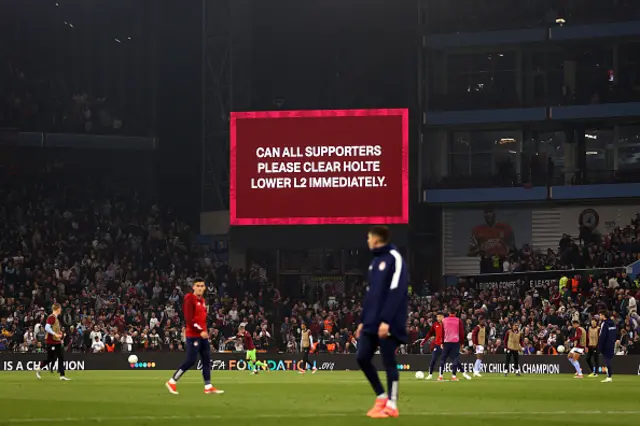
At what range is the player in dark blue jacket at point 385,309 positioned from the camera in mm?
15922

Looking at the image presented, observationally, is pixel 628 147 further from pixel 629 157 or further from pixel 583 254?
pixel 583 254

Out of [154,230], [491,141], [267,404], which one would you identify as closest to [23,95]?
[154,230]

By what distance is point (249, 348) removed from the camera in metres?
52.7

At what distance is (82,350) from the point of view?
5278 cm

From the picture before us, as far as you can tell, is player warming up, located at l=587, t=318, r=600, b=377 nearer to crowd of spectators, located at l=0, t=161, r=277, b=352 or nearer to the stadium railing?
the stadium railing

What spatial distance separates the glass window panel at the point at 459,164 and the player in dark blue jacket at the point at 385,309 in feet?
159

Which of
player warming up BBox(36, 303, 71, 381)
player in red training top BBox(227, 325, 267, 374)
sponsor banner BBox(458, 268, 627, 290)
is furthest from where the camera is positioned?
sponsor banner BBox(458, 268, 627, 290)

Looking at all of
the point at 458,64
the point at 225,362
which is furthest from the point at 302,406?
the point at 458,64

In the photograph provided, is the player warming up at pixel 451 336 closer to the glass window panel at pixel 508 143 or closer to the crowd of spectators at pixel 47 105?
the glass window panel at pixel 508 143

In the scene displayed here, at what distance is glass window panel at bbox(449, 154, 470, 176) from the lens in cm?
6450

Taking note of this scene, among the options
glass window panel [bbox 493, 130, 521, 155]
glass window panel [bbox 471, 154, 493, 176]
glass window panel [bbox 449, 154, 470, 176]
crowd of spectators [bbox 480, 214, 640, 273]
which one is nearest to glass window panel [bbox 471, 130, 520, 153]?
glass window panel [bbox 493, 130, 521, 155]

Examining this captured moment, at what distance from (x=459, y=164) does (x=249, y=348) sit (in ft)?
57.8

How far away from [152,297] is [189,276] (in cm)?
344

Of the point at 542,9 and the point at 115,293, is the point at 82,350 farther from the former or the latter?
the point at 542,9
